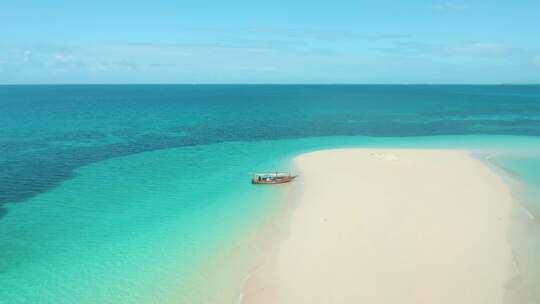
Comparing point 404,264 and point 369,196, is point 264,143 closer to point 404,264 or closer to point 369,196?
point 369,196

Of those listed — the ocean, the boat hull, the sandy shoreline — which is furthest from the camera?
the boat hull

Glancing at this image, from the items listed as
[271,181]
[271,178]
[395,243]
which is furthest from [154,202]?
[395,243]

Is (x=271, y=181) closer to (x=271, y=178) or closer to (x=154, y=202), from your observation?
(x=271, y=178)

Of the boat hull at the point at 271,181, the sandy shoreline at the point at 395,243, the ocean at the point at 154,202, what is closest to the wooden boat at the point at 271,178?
the boat hull at the point at 271,181

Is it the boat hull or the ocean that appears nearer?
the ocean

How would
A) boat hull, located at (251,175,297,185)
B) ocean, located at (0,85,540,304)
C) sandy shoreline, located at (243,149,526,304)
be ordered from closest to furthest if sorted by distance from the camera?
1. sandy shoreline, located at (243,149,526,304)
2. ocean, located at (0,85,540,304)
3. boat hull, located at (251,175,297,185)

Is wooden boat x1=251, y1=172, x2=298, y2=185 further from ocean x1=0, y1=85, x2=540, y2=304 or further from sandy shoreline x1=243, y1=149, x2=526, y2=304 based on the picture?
sandy shoreline x1=243, y1=149, x2=526, y2=304

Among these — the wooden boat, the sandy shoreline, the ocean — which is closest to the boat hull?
the wooden boat

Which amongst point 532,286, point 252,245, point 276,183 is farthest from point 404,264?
point 276,183
